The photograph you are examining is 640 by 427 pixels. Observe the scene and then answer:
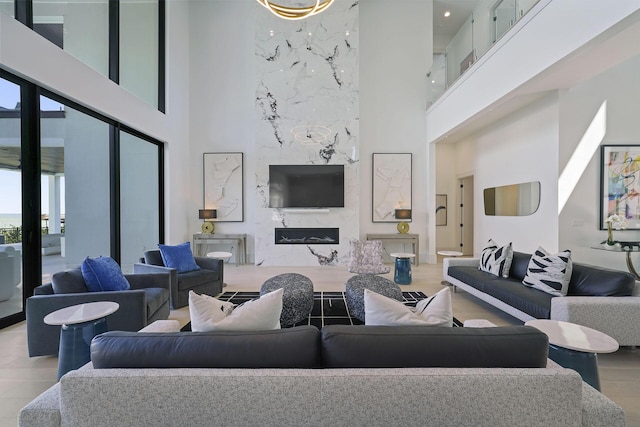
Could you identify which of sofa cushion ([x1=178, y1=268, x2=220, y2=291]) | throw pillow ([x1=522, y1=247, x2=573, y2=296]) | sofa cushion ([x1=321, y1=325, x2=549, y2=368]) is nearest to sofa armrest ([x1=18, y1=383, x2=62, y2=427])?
sofa cushion ([x1=321, y1=325, x2=549, y2=368])

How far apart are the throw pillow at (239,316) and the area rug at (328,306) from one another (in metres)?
1.72

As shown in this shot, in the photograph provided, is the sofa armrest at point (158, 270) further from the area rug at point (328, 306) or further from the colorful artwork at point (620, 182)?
the colorful artwork at point (620, 182)

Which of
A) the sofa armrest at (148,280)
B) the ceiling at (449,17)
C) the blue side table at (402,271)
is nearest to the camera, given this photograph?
the sofa armrest at (148,280)

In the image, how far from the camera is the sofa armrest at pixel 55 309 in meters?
2.51

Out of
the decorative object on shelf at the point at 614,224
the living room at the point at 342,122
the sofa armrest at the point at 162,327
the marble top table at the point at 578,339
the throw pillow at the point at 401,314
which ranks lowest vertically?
the marble top table at the point at 578,339

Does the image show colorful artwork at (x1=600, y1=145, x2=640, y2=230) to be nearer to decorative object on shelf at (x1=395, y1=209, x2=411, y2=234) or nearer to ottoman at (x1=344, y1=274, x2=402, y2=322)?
decorative object on shelf at (x1=395, y1=209, x2=411, y2=234)

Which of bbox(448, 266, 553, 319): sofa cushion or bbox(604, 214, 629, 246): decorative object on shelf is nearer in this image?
bbox(448, 266, 553, 319): sofa cushion

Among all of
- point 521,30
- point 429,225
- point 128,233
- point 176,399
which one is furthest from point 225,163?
point 176,399

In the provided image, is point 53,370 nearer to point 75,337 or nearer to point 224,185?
point 75,337

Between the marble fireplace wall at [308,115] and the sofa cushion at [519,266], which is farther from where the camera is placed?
the marble fireplace wall at [308,115]

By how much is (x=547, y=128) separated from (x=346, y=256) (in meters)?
4.29

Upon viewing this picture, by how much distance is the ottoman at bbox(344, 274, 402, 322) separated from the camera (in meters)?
3.09

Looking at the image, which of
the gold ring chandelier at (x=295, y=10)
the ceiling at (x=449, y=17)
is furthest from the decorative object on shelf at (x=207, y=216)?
the ceiling at (x=449, y=17)

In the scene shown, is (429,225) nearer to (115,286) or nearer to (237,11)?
(115,286)
